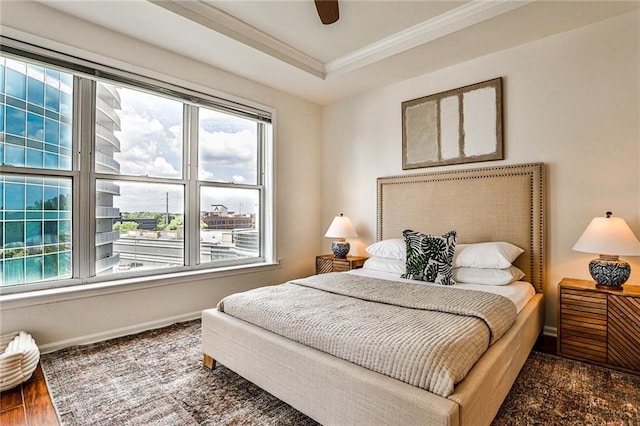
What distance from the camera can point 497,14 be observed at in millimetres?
2520

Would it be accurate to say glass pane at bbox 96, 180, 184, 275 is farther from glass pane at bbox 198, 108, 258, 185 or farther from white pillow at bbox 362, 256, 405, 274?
white pillow at bbox 362, 256, 405, 274

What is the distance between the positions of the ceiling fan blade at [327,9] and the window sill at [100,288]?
8.31 ft

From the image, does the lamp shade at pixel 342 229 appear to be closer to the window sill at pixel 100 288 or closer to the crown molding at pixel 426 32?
the window sill at pixel 100 288

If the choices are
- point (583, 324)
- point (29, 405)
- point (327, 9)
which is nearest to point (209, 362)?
point (29, 405)

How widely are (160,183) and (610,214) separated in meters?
3.74

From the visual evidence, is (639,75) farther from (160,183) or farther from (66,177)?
(66,177)

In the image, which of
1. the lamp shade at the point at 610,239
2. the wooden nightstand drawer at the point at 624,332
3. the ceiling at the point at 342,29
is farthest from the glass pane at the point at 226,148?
the wooden nightstand drawer at the point at 624,332

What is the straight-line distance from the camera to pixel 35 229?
255 cm

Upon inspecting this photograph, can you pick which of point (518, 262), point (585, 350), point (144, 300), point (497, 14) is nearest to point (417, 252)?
point (518, 262)

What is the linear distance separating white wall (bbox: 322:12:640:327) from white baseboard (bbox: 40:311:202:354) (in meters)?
3.23

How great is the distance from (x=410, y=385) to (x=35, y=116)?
10.3 feet

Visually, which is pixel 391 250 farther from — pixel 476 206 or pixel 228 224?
pixel 228 224

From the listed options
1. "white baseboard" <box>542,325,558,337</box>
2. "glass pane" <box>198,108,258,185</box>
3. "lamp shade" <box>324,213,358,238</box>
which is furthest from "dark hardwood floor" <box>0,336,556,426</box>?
"white baseboard" <box>542,325,558,337</box>

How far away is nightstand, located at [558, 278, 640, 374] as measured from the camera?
85.2 inches
